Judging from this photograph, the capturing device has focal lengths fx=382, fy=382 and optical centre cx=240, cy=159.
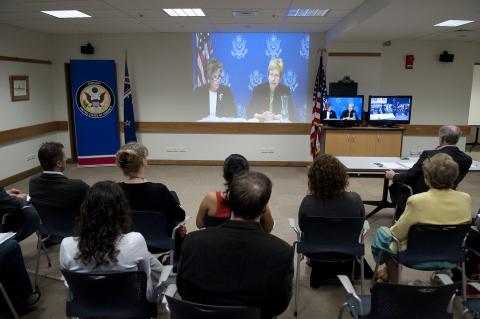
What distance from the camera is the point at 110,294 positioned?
5.97 feet

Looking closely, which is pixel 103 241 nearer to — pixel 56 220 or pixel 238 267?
pixel 238 267

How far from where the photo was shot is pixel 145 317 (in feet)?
6.33

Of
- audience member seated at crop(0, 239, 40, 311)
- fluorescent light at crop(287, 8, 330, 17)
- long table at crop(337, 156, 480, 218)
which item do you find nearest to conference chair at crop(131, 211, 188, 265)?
audience member seated at crop(0, 239, 40, 311)

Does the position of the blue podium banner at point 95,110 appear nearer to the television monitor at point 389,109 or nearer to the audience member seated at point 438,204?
the television monitor at point 389,109

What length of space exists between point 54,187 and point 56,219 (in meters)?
0.24

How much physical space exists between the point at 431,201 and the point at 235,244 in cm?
153

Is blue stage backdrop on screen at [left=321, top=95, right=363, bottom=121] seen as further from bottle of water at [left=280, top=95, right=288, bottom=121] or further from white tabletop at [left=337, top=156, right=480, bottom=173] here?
white tabletop at [left=337, top=156, right=480, bottom=173]

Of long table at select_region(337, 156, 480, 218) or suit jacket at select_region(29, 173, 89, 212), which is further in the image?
long table at select_region(337, 156, 480, 218)

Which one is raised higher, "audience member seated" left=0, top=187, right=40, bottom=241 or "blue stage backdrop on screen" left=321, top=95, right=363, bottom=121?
"blue stage backdrop on screen" left=321, top=95, right=363, bottom=121

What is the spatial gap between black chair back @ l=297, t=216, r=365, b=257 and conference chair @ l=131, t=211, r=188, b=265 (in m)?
0.90

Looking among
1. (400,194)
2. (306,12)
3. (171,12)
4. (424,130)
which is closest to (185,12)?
(171,12)

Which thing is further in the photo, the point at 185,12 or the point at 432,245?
the point at 185,12

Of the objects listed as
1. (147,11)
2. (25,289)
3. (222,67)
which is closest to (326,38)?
(222,67)

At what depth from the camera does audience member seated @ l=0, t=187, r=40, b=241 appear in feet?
9.20
